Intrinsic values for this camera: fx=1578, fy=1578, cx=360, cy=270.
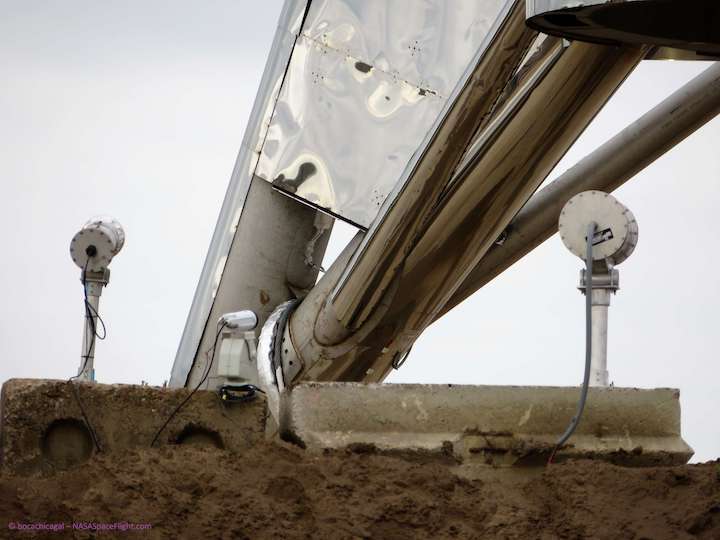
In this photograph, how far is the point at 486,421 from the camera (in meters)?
5.66

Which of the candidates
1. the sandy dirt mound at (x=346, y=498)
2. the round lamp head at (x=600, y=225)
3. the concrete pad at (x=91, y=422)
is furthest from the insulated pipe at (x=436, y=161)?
the sandy dirt mound at (x=346, y=498)

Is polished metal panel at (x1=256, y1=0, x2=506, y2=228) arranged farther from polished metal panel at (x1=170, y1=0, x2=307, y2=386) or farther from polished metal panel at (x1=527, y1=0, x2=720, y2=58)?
polished metal panel at (x1=527, y1=0, x2=720, y2=58)

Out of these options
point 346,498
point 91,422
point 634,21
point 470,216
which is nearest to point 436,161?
point 470,216

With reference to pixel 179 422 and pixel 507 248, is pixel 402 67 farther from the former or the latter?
pixel 179 422

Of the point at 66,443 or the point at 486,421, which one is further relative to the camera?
the point at 486,421

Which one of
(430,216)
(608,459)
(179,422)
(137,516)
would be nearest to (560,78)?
(430,216)

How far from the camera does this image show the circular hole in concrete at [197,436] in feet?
18.3

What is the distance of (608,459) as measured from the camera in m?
5.64

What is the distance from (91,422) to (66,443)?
0.38 ft

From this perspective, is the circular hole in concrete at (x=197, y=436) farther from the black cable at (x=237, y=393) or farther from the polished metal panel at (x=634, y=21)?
the polished metal panel at (x=634, y=21)

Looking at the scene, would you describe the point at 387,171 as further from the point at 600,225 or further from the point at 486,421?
the point at 486,421

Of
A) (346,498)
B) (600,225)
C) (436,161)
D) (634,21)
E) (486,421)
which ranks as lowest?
(346,498)

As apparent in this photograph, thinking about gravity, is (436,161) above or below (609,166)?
below

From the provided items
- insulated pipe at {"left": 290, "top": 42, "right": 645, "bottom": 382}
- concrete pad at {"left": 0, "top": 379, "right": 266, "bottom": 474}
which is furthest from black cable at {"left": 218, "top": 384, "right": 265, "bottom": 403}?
insulated pipe at {"left": 290, "top": 42, "right": 645, "bottom": 382}
